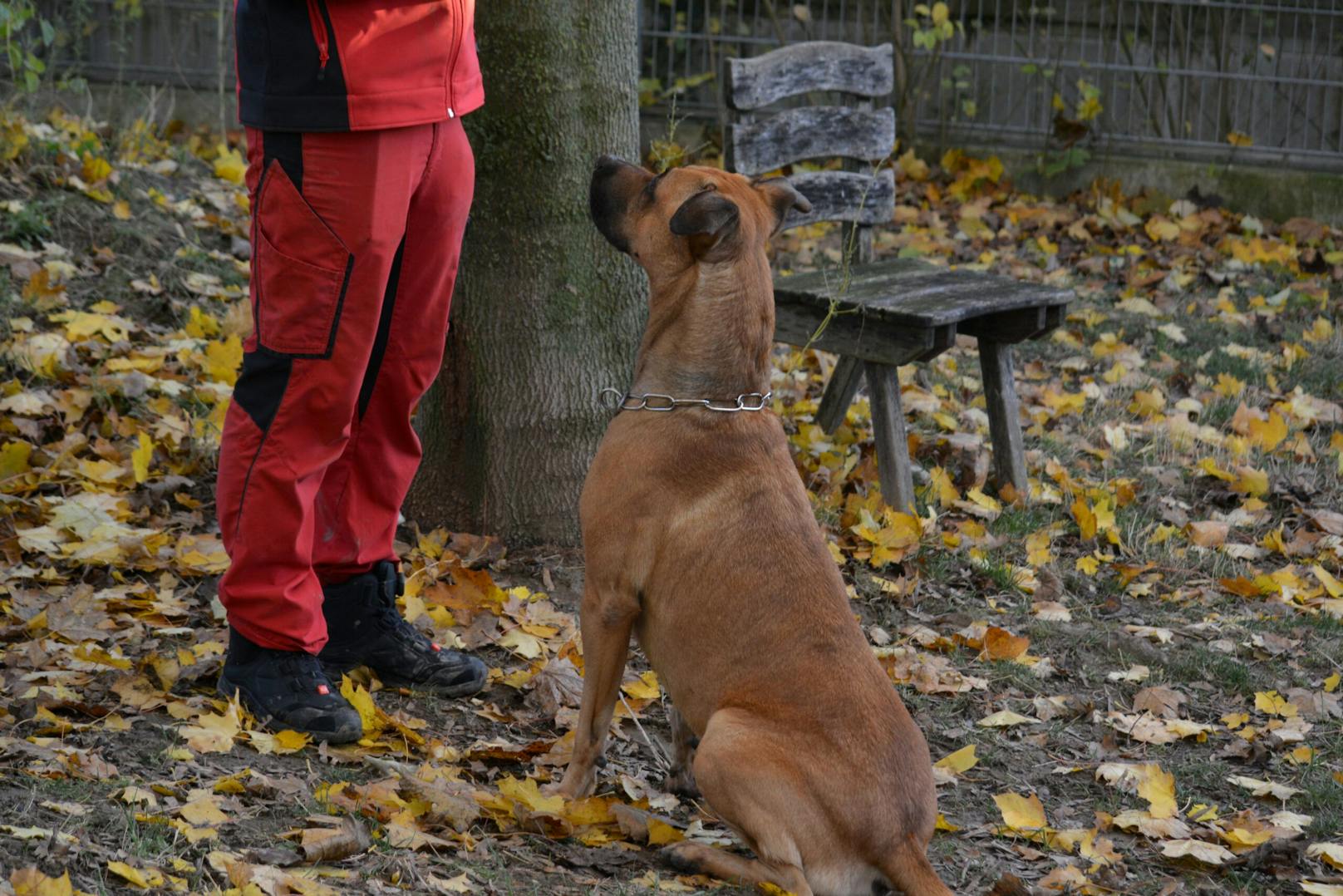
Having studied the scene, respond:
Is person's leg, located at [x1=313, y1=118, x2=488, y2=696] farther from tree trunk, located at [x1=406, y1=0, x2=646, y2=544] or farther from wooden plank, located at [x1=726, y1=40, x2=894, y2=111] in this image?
wooden plank, located at [x1=726, y1=40, x2=894, y2=111]

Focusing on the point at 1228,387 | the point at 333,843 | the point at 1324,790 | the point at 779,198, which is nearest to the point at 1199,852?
the point at 1324,790

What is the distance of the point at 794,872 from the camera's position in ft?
9.61

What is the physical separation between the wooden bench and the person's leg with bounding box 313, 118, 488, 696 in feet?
6.40

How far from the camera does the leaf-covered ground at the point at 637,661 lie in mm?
3143

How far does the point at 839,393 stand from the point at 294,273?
318 centimetres

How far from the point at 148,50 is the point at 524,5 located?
272 inches

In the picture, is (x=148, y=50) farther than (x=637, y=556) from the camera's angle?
Yes

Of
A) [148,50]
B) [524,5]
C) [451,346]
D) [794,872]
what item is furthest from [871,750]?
[148,50]

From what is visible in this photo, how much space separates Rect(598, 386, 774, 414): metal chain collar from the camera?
11.4ft

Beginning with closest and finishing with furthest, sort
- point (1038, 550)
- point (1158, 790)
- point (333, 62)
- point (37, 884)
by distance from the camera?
1. point (37, 884)
2. point (333, 62)
3. point (1158, 790)
4. point (1038, 550)

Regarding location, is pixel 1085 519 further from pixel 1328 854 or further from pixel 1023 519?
pixel 1328 854

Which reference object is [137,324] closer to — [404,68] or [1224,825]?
[404,68]

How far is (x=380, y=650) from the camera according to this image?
3982 mm

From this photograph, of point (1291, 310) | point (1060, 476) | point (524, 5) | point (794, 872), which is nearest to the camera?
point (794, 872)
